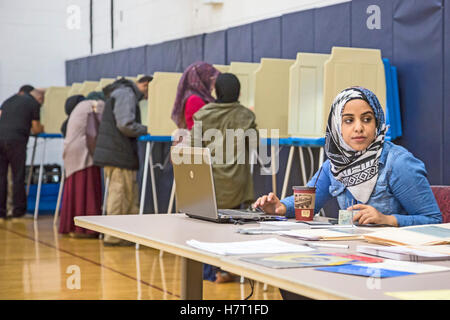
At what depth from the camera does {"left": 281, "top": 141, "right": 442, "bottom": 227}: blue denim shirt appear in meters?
2.22

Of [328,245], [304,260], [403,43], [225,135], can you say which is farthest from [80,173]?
[304,260]

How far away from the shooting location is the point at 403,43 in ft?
14.1

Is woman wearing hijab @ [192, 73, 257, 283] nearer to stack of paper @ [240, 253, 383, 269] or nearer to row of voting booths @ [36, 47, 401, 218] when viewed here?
row of voting booths @ [36, 47, 401, 218]

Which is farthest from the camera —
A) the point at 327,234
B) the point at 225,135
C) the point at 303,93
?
the point at 303,93

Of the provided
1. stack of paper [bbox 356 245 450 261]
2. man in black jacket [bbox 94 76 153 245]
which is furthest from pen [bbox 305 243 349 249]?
Result: man in black jacket [bbox 94 76 153 245]

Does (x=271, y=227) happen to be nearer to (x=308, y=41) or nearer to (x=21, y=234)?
(x=308, y=41)

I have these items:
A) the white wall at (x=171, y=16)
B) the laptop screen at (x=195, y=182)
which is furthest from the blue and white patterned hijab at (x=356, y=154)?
the white wall at (x=171, y=16)

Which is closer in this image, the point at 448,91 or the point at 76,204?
the point at 448,91

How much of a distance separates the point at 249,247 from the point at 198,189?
24.0 inches

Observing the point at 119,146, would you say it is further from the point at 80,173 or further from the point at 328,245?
the point at 328,245

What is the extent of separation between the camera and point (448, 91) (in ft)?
13.2

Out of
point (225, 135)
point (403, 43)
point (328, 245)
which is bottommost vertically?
point (328, 245)

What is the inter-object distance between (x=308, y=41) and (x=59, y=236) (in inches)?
115
